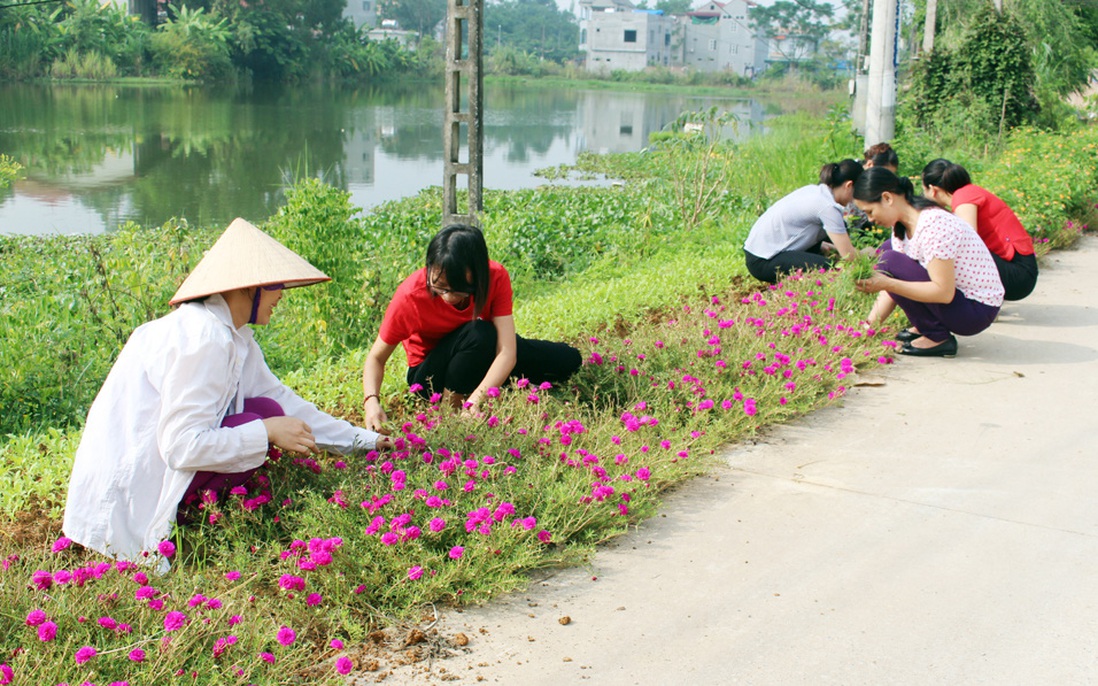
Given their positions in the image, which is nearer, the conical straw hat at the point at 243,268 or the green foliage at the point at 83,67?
the conical straw hat at the point at 243,268

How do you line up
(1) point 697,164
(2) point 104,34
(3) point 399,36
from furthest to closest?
(3) point 399,36, (2) point 104,34, (1) point 697,164

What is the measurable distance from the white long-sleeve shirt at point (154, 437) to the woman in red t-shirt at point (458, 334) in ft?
3.07

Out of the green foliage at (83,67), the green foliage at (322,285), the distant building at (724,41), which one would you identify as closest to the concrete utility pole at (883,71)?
the green foliage at (322,285)

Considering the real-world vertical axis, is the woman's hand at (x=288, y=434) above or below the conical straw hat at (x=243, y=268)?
below

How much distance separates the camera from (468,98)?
8484 mm

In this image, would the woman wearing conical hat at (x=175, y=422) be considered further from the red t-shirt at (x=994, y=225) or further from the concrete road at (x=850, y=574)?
the red t-shirt at (x=994, y=225)

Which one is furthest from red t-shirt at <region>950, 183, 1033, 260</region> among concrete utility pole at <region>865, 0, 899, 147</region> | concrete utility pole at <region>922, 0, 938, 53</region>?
concrete utility pole at <region>922, 0, 938, 53</region>

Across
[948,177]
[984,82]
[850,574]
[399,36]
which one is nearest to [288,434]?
[850,574]

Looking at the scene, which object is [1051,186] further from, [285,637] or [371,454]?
[285,637]

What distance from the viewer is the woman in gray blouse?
596cm

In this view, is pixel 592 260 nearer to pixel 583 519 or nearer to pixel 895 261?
pixel 895 261

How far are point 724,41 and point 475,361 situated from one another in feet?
349

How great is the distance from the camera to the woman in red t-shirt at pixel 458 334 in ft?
11.9

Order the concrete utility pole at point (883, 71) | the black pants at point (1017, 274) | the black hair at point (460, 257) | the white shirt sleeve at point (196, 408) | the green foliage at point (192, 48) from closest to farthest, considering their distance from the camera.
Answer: the white shirt sleeve at point (196, 408) → the black hair at point (460, 257) → the black pants at point (1017, 274) → the concrete utility pole at point (883, 71) → the green foliage at point (192, 48)
